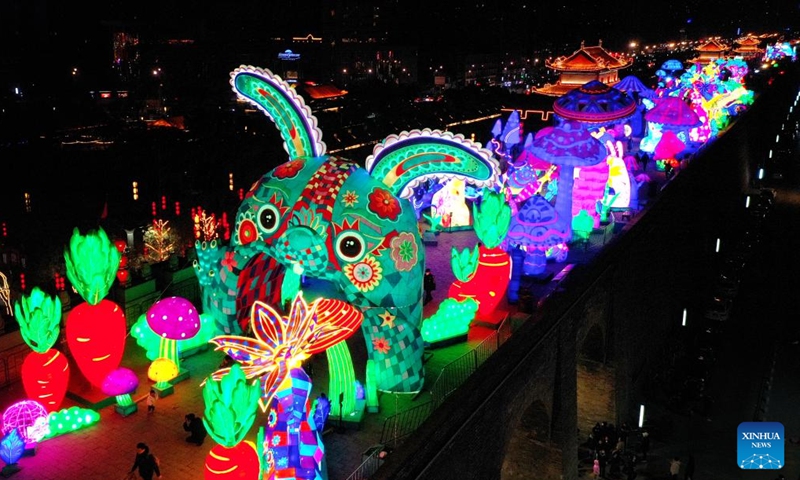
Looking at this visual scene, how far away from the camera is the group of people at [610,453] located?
17.4 meters

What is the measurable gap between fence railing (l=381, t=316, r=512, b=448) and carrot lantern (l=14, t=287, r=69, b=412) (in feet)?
19.1

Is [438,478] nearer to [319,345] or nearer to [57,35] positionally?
[319,345]

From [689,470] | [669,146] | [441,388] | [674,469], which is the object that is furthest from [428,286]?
[669,146]

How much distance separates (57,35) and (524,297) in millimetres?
48509

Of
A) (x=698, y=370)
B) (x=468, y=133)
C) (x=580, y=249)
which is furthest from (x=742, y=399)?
(x=468, y=133)

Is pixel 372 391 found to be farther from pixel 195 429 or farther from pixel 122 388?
pixel 122 388

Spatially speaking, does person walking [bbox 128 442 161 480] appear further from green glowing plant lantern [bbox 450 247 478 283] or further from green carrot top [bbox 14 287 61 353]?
green glowing plant lantern [bbox 450 247 478 283]

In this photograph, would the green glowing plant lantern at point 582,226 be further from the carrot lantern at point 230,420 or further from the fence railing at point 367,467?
the carrot lantern at point 230,420

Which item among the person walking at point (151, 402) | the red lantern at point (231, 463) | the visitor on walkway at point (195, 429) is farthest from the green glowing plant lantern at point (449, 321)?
the red lantern at point (231, 463)

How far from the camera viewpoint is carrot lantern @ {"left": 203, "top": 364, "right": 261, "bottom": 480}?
11.1m

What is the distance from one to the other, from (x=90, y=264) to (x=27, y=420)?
2.92m

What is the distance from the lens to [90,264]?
14.4 meters

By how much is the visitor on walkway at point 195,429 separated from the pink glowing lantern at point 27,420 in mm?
2342

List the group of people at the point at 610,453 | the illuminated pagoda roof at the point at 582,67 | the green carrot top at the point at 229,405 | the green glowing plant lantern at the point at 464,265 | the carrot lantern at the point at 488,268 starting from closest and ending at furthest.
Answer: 1. the green carrot top at the point at 229,405
2. the group of people at the point at 610,453
3. the green glowing plant lantern at the point at 464,265
4. the carrot lantern at the point at 488,268
5. the illuminated pagoda roof at the point at 582,67
